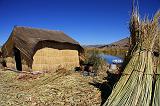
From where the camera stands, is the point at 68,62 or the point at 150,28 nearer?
the point at 150,28

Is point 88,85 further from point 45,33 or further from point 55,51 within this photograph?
point 45,33

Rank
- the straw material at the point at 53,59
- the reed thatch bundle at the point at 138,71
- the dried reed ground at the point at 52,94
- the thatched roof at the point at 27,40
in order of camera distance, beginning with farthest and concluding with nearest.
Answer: the straw material at the point at 53,59, the thatched roof at the point at 27,40, the dried reed ground at the point at 52,94, the reed thatch bundle at the point at 138,71

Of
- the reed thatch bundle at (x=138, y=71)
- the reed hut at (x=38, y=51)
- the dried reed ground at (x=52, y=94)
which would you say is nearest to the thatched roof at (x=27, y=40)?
the reed hut at (x=38, y=51)

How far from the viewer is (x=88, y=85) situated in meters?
9.27

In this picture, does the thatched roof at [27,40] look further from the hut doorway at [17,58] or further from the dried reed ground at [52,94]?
the dried reed ground at [52,94]

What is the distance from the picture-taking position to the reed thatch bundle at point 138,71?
18.5 ft

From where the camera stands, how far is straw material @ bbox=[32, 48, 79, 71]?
49.8 ft

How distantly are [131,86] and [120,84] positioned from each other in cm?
31

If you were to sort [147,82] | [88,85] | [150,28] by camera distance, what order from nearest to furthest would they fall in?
[147,82] → [150,28] → [88,85]

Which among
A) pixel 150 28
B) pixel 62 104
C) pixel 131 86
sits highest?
pixel 150 28

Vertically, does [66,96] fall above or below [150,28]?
below

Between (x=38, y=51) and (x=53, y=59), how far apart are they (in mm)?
1102

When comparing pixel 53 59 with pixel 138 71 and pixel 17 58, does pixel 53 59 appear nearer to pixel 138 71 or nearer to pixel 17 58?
pixel 17 58

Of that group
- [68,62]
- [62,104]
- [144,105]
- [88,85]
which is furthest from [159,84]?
[68,62]
